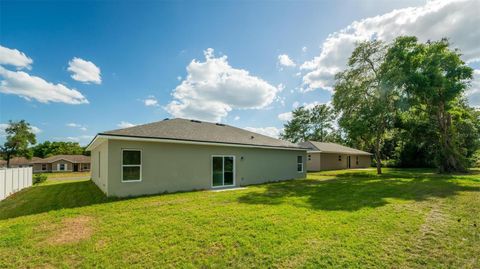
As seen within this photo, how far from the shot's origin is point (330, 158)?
27.9 meters

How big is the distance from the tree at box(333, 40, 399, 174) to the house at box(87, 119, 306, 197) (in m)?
7.93

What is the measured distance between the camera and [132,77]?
15125 millimetres

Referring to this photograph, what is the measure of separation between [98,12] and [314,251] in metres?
13.1

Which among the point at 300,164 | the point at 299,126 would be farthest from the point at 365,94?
the point at 299,126

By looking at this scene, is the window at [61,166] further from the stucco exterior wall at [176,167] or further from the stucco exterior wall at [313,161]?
the stucco exterior wall at [313,161]

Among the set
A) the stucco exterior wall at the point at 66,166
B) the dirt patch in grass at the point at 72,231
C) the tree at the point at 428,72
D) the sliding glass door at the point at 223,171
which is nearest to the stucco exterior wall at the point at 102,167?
the dirt patch in grass at the point at 72,231

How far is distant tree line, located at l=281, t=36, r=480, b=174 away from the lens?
1599 centimetres

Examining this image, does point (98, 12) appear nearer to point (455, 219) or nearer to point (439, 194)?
point (455, 219)

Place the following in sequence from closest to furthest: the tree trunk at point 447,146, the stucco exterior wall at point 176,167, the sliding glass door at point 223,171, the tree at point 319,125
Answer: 1. the stucco exterior wall at point 176,167
2. the sliding glass door at point 223,171
3. the tree trunk at point 447,146
4. the tree at point 319,125

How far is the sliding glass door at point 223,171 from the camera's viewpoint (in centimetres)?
1185

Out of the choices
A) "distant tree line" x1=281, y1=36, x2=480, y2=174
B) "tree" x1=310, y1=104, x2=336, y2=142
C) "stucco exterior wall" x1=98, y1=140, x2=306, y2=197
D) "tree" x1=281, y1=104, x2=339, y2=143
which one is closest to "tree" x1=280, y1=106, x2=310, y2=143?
"tree" x1=281, y1=104, x2=339, y2=143

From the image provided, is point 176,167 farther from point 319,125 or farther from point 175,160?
point 319,125

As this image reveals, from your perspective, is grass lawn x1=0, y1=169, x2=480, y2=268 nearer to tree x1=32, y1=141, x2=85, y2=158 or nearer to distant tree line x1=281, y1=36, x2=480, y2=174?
distant tree line x1=281, y1=36, x2=480, y2=174

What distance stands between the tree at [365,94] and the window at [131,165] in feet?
51.6
